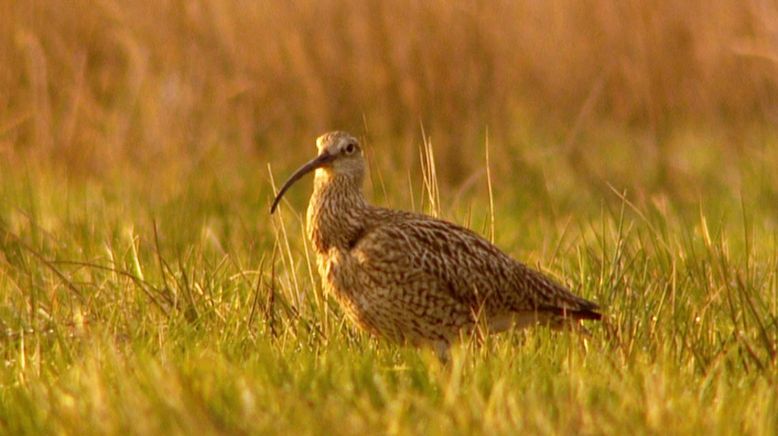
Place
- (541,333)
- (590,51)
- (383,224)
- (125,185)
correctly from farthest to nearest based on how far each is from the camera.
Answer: (590,51)
(125,185)
(383,224)
(541,333)

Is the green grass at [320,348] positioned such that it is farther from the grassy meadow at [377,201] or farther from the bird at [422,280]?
the bird at [422,280]

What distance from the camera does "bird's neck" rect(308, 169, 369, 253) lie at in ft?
20.3

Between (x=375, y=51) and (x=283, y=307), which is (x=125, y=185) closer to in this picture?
(x=375, y=51)

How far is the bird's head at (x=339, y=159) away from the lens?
21.1 ft

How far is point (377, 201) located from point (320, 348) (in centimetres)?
393

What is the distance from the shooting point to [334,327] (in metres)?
5.77

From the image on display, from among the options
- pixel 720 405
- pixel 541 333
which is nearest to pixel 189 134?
pixel 541 333

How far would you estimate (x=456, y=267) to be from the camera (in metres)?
6.02

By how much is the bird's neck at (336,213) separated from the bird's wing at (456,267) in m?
0.08

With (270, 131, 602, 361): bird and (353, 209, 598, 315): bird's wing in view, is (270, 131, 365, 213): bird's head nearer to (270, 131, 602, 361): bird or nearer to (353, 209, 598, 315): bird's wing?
(270, 131, 602, 361): bird

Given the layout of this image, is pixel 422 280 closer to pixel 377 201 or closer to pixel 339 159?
pixel 339 159

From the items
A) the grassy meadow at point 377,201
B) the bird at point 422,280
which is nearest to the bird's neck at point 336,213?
the bird at point 422,280

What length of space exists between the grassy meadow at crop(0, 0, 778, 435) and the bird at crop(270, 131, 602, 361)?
15 cm

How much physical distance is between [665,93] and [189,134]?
3795 millimetres
